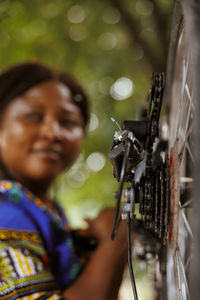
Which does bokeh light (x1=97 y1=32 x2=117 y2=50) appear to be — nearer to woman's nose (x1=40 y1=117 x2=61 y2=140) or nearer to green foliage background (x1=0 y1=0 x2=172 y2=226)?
green foliage background (x1=0 y1=0 x2=172 y2=226)

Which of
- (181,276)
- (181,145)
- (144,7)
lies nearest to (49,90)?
(181,145)

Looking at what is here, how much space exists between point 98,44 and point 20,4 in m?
0.73

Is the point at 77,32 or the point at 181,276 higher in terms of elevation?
the point at 77,32

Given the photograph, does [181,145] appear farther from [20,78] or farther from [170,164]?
[20,78]

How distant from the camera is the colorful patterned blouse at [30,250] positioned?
0.82 metres

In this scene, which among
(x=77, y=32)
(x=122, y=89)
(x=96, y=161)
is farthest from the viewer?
(x=96, y=161)

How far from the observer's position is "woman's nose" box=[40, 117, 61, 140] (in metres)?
1.19

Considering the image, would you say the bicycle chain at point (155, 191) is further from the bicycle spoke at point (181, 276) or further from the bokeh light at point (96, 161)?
the bokeh light at point (96, 161)

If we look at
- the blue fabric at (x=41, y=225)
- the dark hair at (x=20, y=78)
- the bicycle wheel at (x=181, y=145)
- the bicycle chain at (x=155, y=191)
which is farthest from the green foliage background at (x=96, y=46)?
the bicycle chain at (x=155, y=191)

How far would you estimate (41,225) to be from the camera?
98cm

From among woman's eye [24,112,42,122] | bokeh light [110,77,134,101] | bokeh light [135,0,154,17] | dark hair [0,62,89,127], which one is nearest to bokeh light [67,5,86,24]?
bokeh light [135,0,154,17]

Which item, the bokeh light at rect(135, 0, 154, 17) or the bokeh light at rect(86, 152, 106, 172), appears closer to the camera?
the bokeh light at rect(135, 0, 154, 17)

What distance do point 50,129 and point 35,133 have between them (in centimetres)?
5

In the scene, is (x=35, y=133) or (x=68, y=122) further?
(x=68, y=122)
